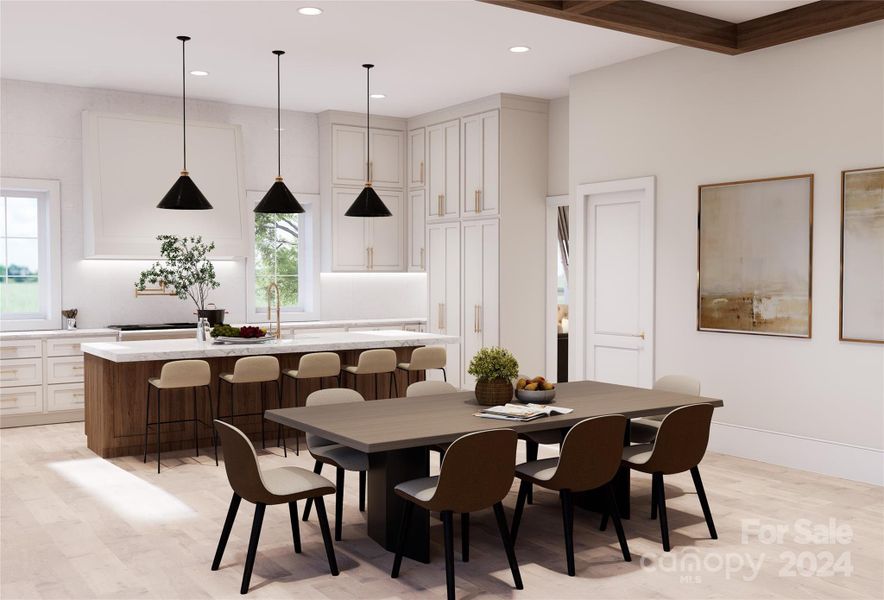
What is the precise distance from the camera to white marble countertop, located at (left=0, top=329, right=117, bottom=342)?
287 inches

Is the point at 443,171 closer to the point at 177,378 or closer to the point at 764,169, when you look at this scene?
the point at 764,169

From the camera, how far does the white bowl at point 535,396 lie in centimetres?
454

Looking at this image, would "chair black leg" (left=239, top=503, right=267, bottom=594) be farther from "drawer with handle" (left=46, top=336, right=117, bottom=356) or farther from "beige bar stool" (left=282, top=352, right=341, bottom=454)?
"drawer with handle" (left=46, top=336, right=117, bottom=356)

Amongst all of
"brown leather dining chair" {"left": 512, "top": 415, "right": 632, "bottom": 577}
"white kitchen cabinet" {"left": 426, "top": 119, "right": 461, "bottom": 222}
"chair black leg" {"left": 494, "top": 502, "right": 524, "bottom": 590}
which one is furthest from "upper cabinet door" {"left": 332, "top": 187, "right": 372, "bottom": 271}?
"chair black leg" {"left": 494, "top": 502, "right": 524, "bottom": 590}

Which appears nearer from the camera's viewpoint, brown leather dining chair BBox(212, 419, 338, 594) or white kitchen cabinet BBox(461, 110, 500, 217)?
brown leather dining chair BBox(212, 419, 338, 594)

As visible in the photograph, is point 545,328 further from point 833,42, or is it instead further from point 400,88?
point 833,42

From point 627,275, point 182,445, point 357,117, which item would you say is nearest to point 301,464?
point 182,445

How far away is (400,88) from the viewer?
821cm

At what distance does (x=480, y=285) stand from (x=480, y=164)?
1.25m

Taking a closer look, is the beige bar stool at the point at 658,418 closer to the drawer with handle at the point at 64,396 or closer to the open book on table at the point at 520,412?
the open book on table at the point at 520,412

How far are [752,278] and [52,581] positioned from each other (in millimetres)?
4877

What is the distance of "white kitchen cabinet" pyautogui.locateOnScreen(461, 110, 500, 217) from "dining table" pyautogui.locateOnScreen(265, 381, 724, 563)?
4084mm

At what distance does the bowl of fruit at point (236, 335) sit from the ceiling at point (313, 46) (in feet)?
7.35

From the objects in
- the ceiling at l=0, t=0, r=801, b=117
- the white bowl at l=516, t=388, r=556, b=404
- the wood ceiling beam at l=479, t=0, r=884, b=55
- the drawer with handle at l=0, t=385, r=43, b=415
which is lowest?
the drawer with handle at l=0, t=385, r=43, b=415
